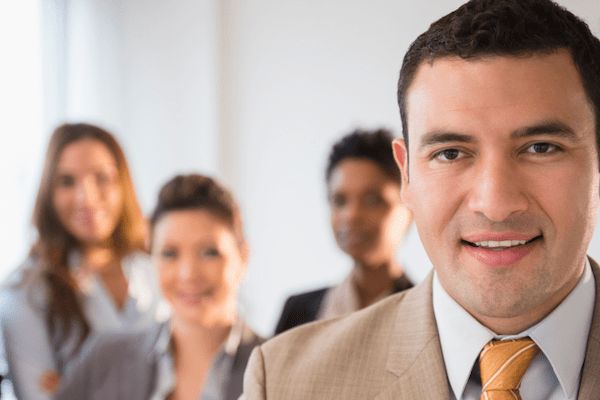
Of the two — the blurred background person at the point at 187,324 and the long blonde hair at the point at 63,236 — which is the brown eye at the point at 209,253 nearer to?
the blurred background person at the point at 187,324

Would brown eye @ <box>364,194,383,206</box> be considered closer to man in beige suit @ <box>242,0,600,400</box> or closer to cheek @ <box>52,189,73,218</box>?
man in beige suit @ <box>242,0,600,400</box>

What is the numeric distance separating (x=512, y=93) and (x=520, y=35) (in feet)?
0.20

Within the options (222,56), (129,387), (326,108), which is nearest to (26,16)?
(222,56)

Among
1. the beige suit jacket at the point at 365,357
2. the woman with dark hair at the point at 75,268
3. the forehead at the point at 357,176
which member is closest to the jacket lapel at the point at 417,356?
the beige suit jacket at the point at 365,357

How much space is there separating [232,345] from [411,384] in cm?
50

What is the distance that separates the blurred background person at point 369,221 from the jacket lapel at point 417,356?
0.27 metres

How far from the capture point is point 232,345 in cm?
106

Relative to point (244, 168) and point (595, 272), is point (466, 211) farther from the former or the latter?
point (244, 168)

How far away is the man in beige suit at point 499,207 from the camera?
547 millimetres

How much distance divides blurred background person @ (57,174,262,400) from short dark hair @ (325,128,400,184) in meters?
0.24

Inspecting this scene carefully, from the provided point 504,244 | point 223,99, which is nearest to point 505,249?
point 504,244

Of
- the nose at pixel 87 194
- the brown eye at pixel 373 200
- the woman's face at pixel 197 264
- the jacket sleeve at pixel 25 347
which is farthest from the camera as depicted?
the nose at pixel 87 194

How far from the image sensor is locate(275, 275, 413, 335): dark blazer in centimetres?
108

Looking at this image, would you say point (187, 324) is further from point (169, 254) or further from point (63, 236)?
point (63, 236)
